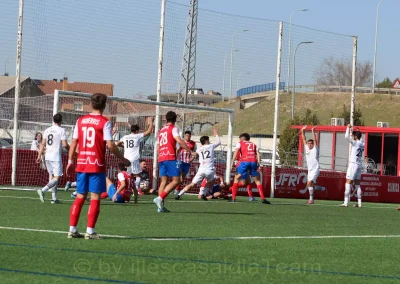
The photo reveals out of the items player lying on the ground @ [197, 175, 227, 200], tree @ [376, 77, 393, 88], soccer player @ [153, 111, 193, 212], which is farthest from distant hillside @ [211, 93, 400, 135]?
soccer player @ [153, 111, 193, 212]

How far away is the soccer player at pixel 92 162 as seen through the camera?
1127 centimetres

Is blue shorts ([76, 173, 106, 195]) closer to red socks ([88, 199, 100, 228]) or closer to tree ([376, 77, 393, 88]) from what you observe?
red socks ([88, 199, 100, 228])

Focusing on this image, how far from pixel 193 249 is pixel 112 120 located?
707 inches

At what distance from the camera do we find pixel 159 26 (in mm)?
27391

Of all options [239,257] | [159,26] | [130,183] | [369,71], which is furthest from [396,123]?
[239,257]

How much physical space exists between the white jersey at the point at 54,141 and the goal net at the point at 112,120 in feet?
14.0

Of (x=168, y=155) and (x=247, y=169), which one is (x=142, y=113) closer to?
(x=247, y=169)

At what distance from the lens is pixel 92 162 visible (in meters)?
11.4

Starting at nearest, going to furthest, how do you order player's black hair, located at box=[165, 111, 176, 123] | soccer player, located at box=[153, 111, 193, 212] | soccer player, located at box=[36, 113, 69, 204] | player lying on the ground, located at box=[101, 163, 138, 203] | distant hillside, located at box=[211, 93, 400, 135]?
player's black hair, located at box=[165, 111, 176, 123], soccer player, located at box=[153, 111, 193, 212], soccer player, located at box=[36, 113, 69, 204], player lying on the ground, located at box=[101, 163, 138, 203], distant hillside, located at box=[211, 93, 400, 135]

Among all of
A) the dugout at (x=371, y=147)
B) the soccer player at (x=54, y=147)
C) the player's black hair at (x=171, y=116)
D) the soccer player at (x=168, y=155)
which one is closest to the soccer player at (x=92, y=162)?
the player's black hair at (x=171, y=116)

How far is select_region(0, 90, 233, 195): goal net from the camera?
26.3m

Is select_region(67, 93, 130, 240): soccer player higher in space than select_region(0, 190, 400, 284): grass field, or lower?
higher

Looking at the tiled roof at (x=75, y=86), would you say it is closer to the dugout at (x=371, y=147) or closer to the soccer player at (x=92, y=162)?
the soccer player at (x=92, y=162)

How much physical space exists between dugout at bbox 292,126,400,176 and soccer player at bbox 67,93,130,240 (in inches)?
1221
